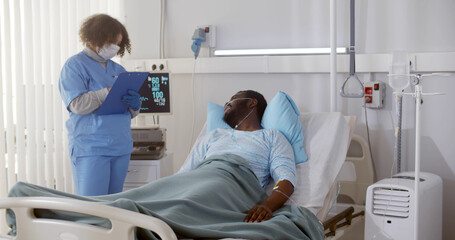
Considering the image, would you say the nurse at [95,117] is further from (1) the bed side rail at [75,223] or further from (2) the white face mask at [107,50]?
(1) the bed side rail at [75,223]

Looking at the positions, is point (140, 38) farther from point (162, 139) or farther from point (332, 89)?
point (332, 89)

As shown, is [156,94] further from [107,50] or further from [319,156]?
[319,156]

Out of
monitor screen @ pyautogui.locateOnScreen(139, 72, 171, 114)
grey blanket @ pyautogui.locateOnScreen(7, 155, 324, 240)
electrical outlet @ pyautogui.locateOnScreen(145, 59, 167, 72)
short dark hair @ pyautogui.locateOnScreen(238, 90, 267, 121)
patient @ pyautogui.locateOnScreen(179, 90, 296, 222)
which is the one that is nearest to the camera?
grey blanket @ pyautogui.locateOnScreen(7, 155, 324, 240)

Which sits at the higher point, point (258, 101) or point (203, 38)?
point (203, 38)

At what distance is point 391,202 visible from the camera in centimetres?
252

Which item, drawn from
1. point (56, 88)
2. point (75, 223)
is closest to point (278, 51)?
point (56, 88)

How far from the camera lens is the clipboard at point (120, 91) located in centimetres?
261

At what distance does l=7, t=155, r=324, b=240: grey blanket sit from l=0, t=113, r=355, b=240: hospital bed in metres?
0.06

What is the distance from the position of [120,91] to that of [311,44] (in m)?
1.31

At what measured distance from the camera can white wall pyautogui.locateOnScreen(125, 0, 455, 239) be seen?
10.0 ft

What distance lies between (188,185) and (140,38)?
1894mm

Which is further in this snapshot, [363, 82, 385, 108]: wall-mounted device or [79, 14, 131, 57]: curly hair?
[363, 82, 385, 108]: wall-mounted device

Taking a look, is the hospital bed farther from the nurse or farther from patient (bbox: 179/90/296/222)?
the nurse

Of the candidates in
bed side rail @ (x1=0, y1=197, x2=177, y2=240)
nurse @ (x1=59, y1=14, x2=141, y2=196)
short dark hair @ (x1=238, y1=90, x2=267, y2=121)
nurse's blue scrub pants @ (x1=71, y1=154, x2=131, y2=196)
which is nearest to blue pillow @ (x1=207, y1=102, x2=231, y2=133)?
short dark hair @ (x1=238, y1=90, x2=267, y2=121)
